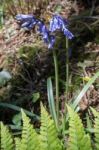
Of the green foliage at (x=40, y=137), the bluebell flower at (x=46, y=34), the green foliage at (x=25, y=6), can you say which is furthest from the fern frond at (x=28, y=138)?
the green foliage at (x=25, y=6)

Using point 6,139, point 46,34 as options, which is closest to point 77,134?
point 6,139

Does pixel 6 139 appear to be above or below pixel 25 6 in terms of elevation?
below

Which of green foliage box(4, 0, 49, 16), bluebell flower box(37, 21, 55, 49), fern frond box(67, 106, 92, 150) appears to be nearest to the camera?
fern frond box(67, 106, 92, 150)

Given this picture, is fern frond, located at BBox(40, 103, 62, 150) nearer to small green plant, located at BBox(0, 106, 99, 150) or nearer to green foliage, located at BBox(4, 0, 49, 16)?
small green plant, located at BBox(0, 106, 99, 150)

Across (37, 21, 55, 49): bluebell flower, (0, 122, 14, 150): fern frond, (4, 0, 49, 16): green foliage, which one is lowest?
(0, 122, 14, 150): fern frond

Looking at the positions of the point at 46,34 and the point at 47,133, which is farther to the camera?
the point at 46,34

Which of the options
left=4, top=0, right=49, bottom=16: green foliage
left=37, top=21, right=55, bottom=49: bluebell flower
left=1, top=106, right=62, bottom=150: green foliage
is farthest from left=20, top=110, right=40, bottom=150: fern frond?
left=4, top=0, right=49, bottom=16: green foliage

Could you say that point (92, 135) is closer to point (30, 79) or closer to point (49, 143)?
point (30, 79)

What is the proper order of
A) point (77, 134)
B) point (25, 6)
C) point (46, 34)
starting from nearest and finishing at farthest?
point (77, 134)
point (46, 34)
point (25, 6)

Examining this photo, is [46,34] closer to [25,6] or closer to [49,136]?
[49,136]

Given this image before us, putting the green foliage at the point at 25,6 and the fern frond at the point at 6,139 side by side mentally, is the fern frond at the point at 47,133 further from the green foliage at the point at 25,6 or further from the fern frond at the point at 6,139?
the green foliage at the point at 25,6
